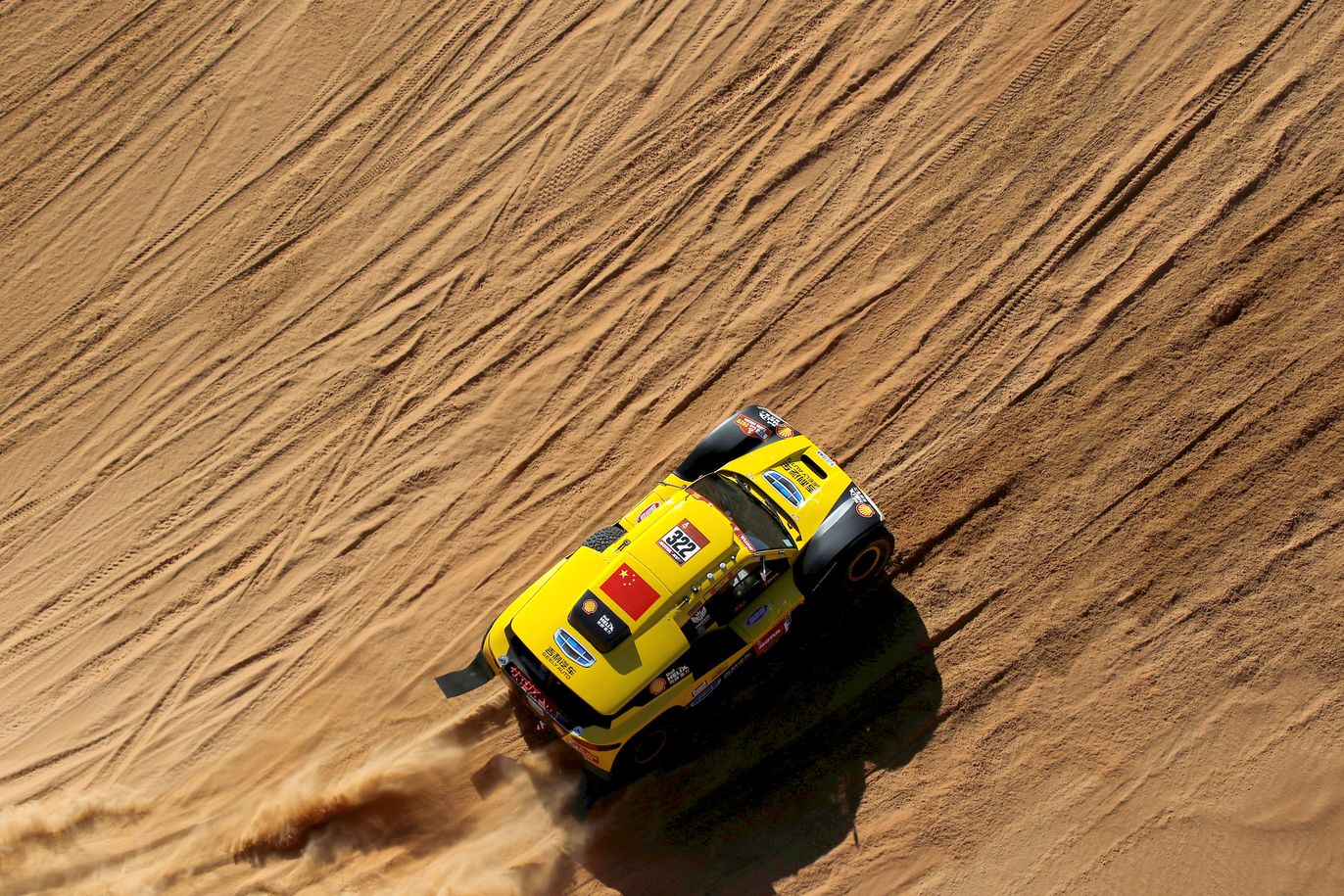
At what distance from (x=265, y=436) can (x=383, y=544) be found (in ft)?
6.02

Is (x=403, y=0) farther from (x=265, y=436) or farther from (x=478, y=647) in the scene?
(x=478, y=647)

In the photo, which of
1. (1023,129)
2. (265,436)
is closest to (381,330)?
(265,436)

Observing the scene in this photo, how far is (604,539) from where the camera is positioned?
841 centimetres

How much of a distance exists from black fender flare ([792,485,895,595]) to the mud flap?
2.77 meters

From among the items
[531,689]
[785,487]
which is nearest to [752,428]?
[785,487]

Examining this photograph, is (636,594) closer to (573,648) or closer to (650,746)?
(573,648)

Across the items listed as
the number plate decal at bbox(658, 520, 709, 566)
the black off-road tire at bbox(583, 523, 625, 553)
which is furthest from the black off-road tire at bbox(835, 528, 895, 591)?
the black off-road tire at bbox(583, 523, 625, 553)

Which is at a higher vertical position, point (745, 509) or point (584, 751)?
point (745, 509)

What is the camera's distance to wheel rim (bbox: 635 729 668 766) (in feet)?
26.1

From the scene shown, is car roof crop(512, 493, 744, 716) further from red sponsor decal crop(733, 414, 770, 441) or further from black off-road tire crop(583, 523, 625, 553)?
→ red sponsor decal crop(733, 414, 770, 441)

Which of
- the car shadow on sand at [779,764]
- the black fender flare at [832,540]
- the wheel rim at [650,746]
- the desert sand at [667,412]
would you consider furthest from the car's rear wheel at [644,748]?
the black fender flare at [832,540]

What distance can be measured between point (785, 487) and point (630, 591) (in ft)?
5.78

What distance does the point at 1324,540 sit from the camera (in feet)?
30.1

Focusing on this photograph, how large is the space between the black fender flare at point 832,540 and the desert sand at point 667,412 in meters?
1.13
